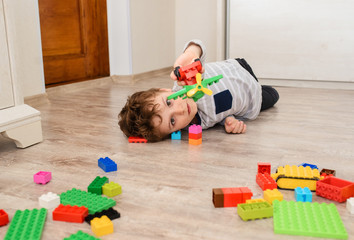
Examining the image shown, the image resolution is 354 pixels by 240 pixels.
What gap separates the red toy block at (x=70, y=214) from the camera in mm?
703

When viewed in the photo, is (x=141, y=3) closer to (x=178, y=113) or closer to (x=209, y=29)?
(x=209, y=29)

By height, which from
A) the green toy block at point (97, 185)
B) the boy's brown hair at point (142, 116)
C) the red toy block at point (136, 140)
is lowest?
the red toy block at point (136, 140)

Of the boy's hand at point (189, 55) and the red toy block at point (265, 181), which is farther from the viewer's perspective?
the boy's hand at point (189, 55)

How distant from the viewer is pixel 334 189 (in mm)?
769

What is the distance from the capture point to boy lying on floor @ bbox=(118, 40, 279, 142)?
3.77 ft

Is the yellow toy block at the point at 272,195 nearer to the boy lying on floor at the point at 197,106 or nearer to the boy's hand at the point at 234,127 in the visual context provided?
the boy lying on floor at the point at 197,106

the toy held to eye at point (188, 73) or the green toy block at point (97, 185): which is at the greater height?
the toy held to eye at point (188, 73)

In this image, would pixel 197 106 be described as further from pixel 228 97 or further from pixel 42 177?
pixel 42 177

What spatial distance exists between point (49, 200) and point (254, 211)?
0.41 metres

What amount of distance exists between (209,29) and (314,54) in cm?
109

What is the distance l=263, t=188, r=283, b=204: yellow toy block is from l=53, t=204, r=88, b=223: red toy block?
368 millimetres

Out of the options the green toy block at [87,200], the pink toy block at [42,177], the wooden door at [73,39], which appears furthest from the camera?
the wooden door at [73,39]

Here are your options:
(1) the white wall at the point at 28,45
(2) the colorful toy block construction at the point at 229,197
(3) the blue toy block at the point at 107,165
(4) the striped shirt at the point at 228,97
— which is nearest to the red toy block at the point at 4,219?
(3) the blue toy block at the point at 107,165

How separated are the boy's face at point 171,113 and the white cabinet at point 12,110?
1.32 feet
